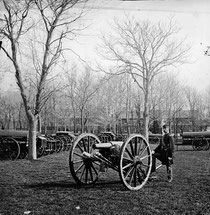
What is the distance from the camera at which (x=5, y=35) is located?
10.8 m

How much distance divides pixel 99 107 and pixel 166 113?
29.7 feet

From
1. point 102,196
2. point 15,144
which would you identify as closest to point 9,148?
point 15,144

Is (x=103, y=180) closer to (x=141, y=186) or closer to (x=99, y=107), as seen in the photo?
(x=141, y=186)

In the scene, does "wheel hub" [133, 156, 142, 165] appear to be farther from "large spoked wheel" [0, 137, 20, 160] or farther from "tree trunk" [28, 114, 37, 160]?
"large spoked wheel" [0, 137, 20, 160]

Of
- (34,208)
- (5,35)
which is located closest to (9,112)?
(5,35)

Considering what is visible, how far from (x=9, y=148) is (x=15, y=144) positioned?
0.32m

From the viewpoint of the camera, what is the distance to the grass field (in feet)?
14.7

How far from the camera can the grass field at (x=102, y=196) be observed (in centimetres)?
449

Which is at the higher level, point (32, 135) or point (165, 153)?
point (32, 135)

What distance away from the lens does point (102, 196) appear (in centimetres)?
537

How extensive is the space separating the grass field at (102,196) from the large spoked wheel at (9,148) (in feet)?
14.9

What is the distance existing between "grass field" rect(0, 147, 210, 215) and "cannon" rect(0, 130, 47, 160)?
459 cm

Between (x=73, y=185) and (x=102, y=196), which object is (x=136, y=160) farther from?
(x=73, y=185)

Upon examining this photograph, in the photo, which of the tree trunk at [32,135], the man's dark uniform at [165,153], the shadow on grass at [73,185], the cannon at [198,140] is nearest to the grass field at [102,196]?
the shadow on grass at [73,185]
